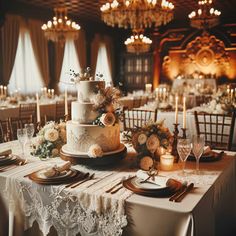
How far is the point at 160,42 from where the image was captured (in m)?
12.7

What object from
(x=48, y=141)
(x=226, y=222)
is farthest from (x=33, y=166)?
(x=226, y=222)

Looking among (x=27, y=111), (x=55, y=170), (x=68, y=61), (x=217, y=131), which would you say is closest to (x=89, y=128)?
(x=55, y=170)

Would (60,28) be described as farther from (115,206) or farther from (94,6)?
(115,206)

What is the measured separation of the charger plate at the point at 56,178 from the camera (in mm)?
2004

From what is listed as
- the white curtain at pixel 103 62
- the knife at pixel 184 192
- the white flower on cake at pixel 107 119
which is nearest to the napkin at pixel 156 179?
the knife at pixel 184 192

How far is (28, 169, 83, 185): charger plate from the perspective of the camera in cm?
200

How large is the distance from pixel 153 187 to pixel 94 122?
2.26 feet

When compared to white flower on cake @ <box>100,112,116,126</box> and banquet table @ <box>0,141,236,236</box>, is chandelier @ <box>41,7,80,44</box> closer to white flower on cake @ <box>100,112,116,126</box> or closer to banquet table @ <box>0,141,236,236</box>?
banquet table @ <box>0,141,236,236</box>

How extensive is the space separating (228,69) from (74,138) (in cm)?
1060

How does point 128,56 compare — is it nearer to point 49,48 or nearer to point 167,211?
point 49,48

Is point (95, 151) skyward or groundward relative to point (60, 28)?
groundward

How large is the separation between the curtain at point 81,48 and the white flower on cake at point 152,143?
946 cm

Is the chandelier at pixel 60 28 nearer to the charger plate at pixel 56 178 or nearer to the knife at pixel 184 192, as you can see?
the charger plate at pixel 56 178

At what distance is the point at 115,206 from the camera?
5.78ft
